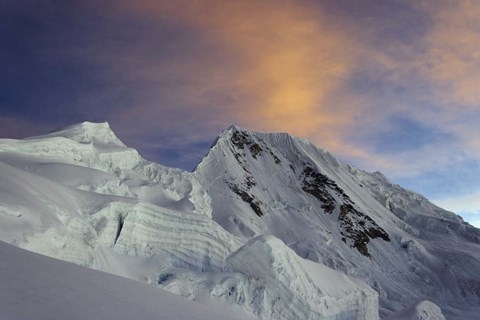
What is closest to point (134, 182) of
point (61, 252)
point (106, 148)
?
point (106, 148)

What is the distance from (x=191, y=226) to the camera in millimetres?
24062

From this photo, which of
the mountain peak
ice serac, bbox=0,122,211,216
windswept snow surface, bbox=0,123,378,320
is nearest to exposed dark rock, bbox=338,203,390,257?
ice serac, bbox=0,122,211,216

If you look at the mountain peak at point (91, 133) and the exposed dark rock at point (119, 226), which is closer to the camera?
the exposed dark rock at point (119, 226)

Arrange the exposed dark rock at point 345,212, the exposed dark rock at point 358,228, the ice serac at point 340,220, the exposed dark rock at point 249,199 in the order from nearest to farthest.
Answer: the ice serac at point 340,220, the exposed dark rock at point 249,199, the exposed dark rock at point 358,228, the exposed dark rock at point 345,212

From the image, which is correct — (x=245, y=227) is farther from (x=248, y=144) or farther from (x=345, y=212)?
(x=248, y=144)

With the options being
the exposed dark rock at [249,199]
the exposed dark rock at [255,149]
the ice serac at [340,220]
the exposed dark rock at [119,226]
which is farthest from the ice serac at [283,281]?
the exposed dark rock at [255,149]

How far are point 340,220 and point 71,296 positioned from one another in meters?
53.9

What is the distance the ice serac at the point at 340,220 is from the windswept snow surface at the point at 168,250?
66.7 ft

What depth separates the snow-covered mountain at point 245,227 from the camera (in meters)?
20.0

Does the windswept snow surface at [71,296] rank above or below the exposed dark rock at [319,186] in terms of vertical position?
below

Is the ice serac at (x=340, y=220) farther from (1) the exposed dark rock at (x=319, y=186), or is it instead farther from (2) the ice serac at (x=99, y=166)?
(2) the ice serac at (x=99, y=166)

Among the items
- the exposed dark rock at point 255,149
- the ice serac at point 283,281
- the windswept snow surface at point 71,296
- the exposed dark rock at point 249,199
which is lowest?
the windswept snow surface at point 71,296

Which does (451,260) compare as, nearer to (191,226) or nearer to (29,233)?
(191,226)

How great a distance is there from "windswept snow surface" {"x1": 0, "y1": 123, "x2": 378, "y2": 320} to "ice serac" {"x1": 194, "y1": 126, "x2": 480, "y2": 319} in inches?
801
